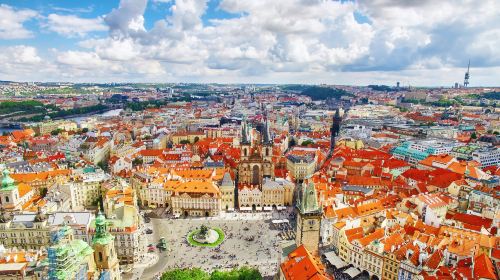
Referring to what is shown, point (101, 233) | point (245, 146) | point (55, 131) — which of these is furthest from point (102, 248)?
point (55, 131)

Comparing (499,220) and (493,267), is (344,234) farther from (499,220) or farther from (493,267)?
(499,220)

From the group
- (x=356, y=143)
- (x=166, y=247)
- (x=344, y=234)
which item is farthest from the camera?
(x=356, y=143)

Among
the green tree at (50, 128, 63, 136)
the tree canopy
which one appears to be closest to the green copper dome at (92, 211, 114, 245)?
the tree canopy

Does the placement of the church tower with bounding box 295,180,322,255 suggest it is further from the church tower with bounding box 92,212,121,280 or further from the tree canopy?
the church tower with bounding box 92,212,121,280

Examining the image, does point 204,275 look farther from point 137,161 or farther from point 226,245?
point 137,161

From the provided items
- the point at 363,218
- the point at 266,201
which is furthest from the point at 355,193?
the point at 266,201

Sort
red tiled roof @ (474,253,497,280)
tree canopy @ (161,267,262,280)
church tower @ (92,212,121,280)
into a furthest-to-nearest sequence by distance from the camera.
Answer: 1. tree canopy @ (161,267,262,280)
2. church tower @ (92,212,121,280)
3. red tiled roof @ (474,253,497,280)

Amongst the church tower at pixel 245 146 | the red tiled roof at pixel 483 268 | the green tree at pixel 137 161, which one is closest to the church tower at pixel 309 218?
the red tiled roof at pixel 483 268
